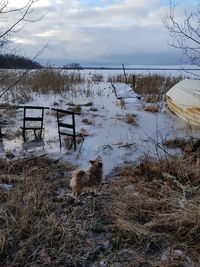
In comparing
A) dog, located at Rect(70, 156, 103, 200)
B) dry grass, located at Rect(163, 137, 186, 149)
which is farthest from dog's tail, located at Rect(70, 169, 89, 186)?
dry grass, located at Rect(163, 137, 186, 149)

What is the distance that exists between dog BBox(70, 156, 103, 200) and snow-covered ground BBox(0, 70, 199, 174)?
149 centimetres

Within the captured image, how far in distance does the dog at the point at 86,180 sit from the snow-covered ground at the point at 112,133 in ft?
4.89

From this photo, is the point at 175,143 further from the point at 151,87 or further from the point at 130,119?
the point at 151,87

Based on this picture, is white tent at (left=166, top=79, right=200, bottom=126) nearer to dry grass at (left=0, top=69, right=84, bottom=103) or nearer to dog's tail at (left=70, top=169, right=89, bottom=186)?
dog's tail at (left=70, top=169, right=89, bottom=186)

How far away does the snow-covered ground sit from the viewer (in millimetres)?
6496

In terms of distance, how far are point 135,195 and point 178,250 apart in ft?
3.90

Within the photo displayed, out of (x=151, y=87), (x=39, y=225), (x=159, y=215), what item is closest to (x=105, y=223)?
(x=159, y=215)

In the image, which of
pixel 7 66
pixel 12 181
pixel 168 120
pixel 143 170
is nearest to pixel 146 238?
pixel 143 170

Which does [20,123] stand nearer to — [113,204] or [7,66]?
[7,66]

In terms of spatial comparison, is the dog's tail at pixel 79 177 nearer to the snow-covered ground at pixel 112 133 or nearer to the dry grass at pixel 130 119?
the snow-covered ground at pixel 112 133

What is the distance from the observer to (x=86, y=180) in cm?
409

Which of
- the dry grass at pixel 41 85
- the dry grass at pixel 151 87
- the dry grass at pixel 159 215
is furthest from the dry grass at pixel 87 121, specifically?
the dry grass at pixel 41 85

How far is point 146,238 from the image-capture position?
124 inches

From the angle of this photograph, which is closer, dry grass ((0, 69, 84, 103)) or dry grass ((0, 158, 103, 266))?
dry grass ((0, 158, 103, 266))
